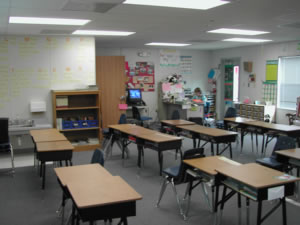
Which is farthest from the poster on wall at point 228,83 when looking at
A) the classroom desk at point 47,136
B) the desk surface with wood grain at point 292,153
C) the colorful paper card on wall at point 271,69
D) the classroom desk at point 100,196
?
the classroom desk at point 100,196

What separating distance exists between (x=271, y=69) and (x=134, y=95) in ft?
15.2

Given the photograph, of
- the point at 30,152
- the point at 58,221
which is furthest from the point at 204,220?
the point at 30,152

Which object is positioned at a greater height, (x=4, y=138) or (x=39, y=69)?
(x=39, y=69)

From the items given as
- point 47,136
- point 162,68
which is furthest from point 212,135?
point 162,68

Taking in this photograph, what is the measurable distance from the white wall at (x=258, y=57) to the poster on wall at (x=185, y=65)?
4.43 feet

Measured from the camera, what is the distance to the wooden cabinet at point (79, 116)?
7.48m

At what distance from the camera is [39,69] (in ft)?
24.9

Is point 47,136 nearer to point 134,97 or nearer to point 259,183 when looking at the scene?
point 259,183

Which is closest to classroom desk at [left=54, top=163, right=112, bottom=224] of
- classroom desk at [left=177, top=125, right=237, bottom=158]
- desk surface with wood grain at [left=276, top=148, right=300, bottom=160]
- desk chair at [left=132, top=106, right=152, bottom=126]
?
desk surface with wood grain at [left=276, top=148, right=300, bottom=160]

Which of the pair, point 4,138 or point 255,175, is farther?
point 4,138

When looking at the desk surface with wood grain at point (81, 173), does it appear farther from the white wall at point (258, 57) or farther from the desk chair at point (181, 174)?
the white wall at point (258, 57)

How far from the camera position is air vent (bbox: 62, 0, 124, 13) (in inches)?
169

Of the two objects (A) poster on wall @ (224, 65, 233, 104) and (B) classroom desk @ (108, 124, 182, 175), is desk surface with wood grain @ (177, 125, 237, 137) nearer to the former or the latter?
(B) classroom desk @ (108, 124, 182, 175)

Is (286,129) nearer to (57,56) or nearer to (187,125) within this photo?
(187,125)
